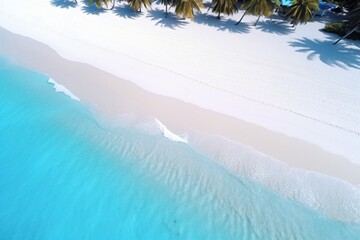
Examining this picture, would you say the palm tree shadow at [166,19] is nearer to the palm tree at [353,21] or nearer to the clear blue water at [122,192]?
the clear blue water at [122,192]

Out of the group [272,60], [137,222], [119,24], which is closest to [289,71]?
[272,60]

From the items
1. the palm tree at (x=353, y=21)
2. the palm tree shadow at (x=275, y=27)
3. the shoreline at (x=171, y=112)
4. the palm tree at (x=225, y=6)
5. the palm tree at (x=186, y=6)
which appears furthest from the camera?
the palm tree shadow at (x=275, y=27)

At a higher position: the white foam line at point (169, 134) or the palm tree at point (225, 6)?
the palm tree at point (225, 6)

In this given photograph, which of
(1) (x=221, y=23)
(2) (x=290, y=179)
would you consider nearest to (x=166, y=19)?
(1) (x=221, y=23)

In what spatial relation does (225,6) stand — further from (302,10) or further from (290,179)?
(290,179)

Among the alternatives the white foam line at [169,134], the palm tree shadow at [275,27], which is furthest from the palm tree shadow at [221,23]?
the white foam line at [169,134]

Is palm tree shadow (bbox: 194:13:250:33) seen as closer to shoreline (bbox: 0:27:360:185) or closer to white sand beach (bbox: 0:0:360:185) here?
white sand beach (bbox: 0:0:360:185)
